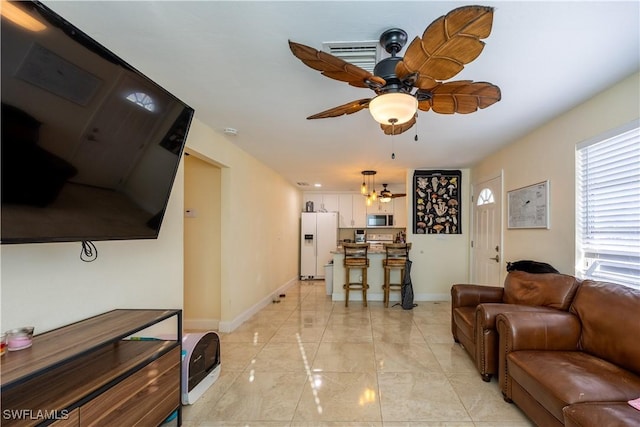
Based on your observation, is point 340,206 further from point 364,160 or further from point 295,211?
point 364,160

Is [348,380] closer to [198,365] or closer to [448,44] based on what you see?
[198,365]

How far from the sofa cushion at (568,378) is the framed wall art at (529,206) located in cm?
155

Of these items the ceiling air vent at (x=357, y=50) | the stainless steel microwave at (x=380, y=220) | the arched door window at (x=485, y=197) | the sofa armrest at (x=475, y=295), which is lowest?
the sofa armrest at (x=475, y=295)

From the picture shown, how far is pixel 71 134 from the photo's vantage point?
1.36 metres

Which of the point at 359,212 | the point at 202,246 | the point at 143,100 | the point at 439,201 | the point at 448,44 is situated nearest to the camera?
the point at 448,44

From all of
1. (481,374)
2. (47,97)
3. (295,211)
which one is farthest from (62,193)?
(295,211)

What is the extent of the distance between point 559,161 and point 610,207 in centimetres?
72

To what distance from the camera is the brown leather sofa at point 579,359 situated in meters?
1.53

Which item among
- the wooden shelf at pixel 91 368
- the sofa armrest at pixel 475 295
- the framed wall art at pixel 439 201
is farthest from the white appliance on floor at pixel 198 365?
the framed wall art at pixel 439 201

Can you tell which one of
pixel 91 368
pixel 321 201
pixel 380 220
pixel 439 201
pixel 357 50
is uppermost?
pixel 357 50

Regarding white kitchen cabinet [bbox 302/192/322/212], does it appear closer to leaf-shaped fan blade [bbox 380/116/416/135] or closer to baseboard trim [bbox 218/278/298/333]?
baseboard trim [bbox 218/278/298/333]

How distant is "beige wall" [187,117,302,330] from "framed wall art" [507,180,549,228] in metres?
3.57

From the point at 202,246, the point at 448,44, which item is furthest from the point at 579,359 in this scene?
the point at 202,246

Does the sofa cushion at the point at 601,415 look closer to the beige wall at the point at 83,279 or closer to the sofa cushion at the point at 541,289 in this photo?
the sofa cushion at the point at 541,289
